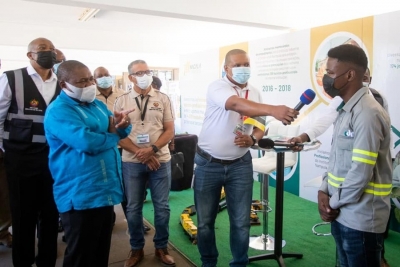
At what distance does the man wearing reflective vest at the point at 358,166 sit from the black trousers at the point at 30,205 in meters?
1.97

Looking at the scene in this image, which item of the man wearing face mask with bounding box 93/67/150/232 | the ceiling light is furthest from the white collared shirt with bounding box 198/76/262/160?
the ceiling light

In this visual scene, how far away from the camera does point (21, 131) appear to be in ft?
7.91

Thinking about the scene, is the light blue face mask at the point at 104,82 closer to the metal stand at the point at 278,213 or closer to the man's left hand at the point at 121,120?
the man's left hand at the point at 121,120

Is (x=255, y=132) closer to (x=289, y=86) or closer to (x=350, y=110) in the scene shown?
(x=350, y=110)

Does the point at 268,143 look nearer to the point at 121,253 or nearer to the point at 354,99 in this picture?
the point at 354,99

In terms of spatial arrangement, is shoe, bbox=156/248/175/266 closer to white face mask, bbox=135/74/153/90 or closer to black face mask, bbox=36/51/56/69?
white face mask, bbox=135/74/153/90

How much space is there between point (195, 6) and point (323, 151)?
3355mm

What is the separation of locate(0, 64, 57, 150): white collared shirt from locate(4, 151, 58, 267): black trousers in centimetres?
30

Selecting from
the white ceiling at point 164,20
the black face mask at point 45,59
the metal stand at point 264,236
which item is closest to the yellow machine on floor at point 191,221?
the metal stand at point 264,236

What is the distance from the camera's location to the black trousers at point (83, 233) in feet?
6.34

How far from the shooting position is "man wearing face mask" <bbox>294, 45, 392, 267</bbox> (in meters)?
1.52

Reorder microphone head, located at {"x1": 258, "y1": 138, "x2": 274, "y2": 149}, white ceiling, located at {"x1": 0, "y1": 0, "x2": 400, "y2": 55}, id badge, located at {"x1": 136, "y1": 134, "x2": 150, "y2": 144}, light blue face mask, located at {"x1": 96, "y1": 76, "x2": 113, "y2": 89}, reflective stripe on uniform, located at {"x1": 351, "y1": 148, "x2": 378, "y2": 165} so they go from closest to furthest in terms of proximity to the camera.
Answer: reflective stripe on uniform, located at {"x1": 351, "y1": 148, "x2": 378, "y2": 165}, microphone head, located at {"x1": 258, "y1": 138, "x2": 274, "y2": 149}, id badge, located at {"x1": 136, "y1": 134, "x2": 150, "y2": 144}, light blue face mask, located at {"x1": 96, "y1": 76, "x2": 113, "y2": 89}, white ceiling, located at {"x1": 0, "y1": 0, "x2": 400, "y2": 55}

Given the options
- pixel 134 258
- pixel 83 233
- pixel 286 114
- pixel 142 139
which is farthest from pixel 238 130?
pixel 134 258

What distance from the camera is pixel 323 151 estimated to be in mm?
4473
